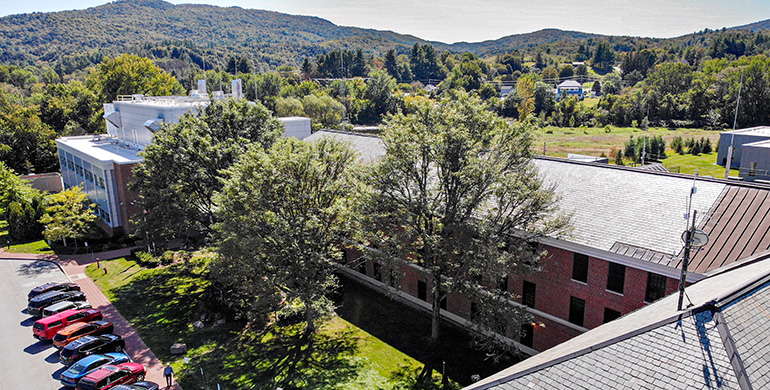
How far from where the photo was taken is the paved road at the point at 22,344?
25016 mm

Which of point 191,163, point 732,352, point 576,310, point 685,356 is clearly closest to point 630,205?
point 576,310

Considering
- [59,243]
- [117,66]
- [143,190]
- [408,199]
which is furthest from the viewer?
[117,66]

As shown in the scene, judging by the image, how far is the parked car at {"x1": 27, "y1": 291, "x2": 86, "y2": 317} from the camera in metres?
32.0

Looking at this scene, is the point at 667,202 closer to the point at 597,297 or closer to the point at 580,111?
the point at 597,297

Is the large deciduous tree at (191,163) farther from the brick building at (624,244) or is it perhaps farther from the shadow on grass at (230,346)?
the brick building at (624,244)

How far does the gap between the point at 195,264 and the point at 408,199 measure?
24322mm

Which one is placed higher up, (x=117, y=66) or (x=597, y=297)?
(x=117, y=66)

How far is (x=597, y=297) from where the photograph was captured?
24.1 m

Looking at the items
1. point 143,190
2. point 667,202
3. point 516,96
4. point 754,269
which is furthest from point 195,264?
point 516,96

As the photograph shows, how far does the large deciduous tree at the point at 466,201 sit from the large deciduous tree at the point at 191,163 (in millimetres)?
14126

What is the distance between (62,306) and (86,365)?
943cm

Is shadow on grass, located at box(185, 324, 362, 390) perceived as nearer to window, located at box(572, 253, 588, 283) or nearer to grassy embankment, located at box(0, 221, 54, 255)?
window, located at box(572, 253, 588, 283)

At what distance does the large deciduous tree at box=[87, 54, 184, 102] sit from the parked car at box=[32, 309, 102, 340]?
74.5m

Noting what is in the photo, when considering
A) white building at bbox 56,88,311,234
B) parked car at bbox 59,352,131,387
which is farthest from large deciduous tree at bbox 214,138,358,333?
white building at bbox 56,88,311,234
